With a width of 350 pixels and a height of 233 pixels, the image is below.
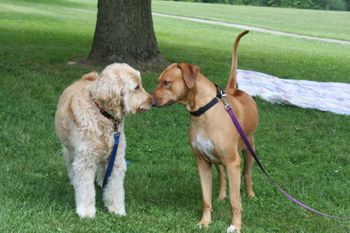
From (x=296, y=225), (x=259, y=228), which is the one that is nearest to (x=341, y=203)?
(x=296, y=225)

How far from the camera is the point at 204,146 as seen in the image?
16.0 ft

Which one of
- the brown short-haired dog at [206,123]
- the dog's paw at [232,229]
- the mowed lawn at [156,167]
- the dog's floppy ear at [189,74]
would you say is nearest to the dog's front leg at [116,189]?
the mowed lawn at [156,167]

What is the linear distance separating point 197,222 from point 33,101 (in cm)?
443

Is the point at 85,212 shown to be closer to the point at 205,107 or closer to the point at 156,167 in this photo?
the point at 205,107

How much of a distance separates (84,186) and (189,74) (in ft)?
4.37

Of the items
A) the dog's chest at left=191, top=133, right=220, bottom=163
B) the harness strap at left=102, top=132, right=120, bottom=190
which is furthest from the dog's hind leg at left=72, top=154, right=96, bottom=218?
the dog's chest at left=191, top=133, right=220, bottom=163

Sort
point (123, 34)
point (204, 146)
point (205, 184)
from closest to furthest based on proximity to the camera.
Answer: point (204, 146) < point (205, 184) < point (123, 34)

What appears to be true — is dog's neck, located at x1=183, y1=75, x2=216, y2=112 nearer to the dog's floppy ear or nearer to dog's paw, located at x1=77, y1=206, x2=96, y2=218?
the dog's floppy ear

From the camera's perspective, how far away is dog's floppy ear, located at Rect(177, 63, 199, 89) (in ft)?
15.7

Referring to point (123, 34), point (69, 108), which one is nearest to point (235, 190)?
point (69, 108)

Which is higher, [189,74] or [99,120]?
[189,74]

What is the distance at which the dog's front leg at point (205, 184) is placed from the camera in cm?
501

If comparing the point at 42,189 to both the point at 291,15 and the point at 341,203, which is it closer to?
the point at 341,203

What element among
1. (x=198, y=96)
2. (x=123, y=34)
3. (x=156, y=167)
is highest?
(x=198, y=96)
